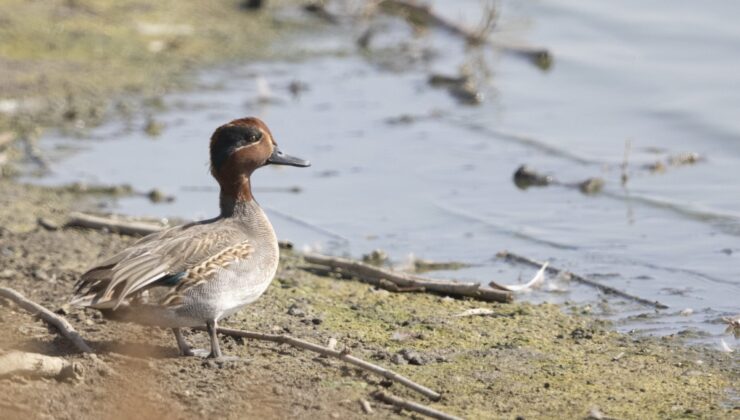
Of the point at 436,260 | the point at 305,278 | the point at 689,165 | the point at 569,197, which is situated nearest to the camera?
the point at 305,278

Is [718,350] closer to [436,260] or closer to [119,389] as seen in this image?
[436,260]

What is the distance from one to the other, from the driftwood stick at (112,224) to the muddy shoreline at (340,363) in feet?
0.21

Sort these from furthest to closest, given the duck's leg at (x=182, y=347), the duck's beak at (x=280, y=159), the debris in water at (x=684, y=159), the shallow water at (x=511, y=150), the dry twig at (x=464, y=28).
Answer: the dry twig at (x=464, y=28)
the debris in water at (x=684, y=159)
the shallow water at (x=511, y=150)
the duck's beak at (x=280, y=159)
the duck's leg at (x=182, y=347)

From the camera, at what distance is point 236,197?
23.6 ft

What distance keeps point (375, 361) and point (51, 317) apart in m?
1.69

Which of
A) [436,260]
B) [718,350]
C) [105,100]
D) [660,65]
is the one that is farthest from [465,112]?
[718,350]

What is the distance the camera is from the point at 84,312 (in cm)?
742

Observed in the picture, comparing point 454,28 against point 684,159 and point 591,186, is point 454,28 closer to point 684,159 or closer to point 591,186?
point 684,159

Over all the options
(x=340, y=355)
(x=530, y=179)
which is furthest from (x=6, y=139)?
(x=340, y=355)

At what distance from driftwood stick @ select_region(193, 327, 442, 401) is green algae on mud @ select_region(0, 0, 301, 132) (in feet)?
20.7

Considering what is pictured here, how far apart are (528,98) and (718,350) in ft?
24.2

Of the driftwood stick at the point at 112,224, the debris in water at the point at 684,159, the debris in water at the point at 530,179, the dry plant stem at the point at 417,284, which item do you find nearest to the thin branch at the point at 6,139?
the driftwood stick at the point at 112,224

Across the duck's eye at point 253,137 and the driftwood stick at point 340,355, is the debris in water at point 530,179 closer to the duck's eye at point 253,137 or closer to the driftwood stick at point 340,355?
the duck's eye at point 253,137

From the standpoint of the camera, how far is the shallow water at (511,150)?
31.8 feet
